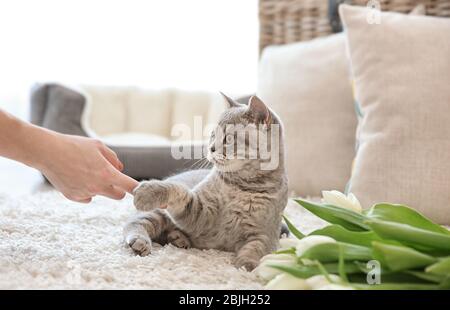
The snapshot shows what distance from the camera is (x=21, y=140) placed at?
96cm

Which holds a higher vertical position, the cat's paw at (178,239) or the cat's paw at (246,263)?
the cat's paw at (246,263)

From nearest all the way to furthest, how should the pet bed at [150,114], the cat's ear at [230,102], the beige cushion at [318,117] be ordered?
the cat's ear at [230,102] < the beige cushion at [318,117] < the pet bed at [150,114]

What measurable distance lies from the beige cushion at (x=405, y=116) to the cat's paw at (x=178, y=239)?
54 cm

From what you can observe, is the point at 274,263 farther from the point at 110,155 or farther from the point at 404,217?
the point at 110,155

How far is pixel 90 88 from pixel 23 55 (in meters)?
0.63

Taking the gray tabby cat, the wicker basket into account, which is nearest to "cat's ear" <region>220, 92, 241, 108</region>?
the gray tabby cat

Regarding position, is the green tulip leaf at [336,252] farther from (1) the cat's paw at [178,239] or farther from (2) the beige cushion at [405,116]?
(2) the beige cushion at [405,116]

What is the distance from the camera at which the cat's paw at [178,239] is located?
111cm

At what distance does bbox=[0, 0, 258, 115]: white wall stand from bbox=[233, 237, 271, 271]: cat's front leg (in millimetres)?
2356

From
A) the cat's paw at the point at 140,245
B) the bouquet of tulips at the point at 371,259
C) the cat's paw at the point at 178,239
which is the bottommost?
the cat's paw at the point at 178,239

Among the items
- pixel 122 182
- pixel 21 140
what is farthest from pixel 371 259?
pixel 21 140

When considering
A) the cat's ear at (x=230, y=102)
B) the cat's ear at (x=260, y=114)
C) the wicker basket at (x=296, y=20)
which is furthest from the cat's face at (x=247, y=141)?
the wicker basket at (x=296, y=20)
